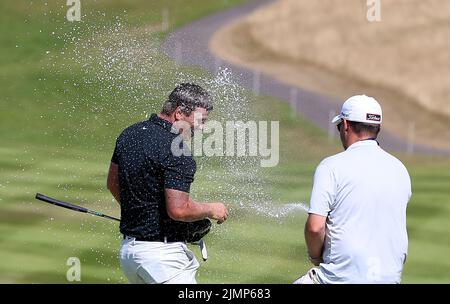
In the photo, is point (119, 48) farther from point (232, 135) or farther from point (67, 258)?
point (67, 258)

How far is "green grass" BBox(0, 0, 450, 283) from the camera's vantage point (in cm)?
969

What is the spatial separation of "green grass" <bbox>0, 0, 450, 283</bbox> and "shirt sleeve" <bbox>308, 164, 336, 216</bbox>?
12.7ft

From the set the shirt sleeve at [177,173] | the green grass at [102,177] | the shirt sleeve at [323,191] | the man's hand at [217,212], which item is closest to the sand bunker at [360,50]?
the green grass at [102,177]

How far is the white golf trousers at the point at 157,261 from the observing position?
6.08m

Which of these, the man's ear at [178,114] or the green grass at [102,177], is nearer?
the man's ear at [178,114]

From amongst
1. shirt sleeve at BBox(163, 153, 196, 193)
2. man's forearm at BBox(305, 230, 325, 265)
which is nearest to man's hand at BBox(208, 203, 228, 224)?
shirt sleeve at BBox(163, 153, 196, 193)

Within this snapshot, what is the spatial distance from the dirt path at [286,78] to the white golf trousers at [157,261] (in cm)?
994

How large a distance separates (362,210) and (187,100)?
4.53 feet

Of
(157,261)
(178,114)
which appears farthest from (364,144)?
(157,261)

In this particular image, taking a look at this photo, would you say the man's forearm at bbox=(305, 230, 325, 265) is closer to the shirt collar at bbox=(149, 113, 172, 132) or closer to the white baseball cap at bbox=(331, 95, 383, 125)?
the white baseball cap at bbox=(331, 95, 383, 125)

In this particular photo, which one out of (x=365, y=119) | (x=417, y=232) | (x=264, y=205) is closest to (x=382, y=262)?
(x=365, y=119)

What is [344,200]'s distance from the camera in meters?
5.41

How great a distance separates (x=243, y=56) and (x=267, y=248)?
408 inches

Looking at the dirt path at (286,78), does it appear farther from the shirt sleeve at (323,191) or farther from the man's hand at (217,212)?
the shirt sleeve at (323,191)
